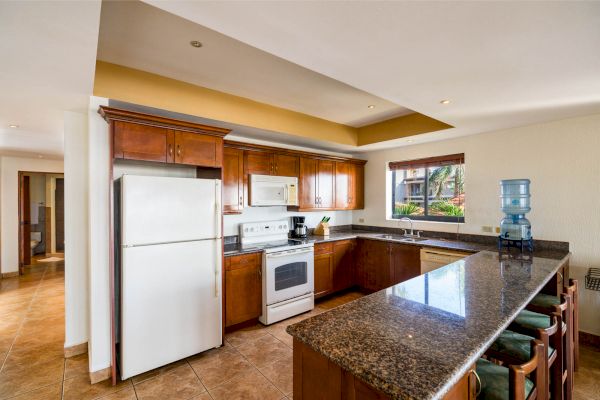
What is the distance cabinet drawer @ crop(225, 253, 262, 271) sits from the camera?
118 inches

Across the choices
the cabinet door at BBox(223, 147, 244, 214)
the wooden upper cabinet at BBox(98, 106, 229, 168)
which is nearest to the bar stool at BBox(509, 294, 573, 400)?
the wooden upper cabinet at BBox(98, 106, 229, 168)

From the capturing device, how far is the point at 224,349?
2746 mm

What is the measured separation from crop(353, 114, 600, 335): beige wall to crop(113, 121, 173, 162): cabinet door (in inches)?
141

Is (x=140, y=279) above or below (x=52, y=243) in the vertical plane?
above

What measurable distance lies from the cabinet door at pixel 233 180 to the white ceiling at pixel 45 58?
139cm

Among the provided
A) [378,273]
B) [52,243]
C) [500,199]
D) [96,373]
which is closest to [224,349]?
[96,373]

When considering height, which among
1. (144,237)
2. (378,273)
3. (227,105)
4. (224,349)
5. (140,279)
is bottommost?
(224,349)

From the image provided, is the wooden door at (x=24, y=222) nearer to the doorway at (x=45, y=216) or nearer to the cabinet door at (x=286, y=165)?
the doorway at (x=45, y=216)

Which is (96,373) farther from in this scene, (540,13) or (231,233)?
(540,13)

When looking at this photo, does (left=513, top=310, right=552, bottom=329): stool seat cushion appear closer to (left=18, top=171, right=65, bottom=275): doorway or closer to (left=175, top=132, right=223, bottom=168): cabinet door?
(left=175, top=132, right=223, bottom=168): cabinet door

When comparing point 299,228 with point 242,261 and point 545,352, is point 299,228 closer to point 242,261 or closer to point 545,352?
point 242,261

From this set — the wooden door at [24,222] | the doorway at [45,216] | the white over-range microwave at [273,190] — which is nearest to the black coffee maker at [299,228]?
the white over-range microwave at [273,190]

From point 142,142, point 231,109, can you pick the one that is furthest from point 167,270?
point 231,109

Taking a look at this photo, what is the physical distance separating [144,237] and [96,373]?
117 centimetres
